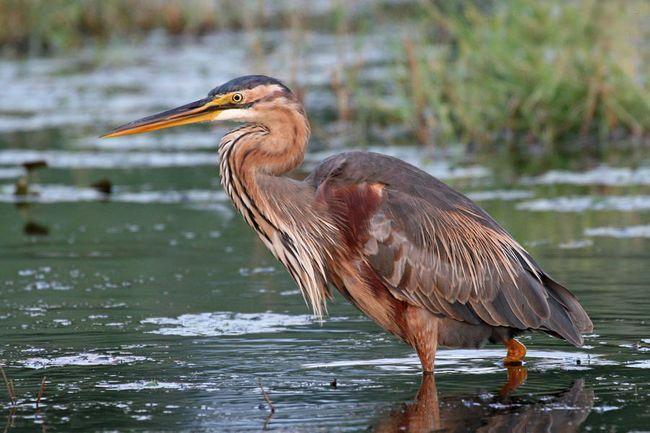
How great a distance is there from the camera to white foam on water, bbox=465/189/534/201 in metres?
11.3

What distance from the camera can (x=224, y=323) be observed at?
24.5ft

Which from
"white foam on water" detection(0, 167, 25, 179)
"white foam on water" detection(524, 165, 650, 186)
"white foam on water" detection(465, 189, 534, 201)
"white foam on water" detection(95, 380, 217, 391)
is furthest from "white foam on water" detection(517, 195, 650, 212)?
"white foam on water" detection(95, 380, 217, 391)

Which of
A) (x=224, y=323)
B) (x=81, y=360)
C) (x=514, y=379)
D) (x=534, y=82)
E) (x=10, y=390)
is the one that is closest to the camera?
(x=10, y=390)

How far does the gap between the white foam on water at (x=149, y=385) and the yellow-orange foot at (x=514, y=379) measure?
1.29 metres

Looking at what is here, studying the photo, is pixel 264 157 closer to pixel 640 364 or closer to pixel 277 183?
pixel 277 183

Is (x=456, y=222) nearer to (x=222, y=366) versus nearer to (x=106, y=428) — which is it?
(x=222, y=366)

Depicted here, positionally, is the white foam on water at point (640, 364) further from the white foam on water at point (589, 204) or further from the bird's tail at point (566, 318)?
the white foam on water at point (589, 204)

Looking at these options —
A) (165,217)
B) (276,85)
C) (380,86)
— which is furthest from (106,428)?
(380,86)

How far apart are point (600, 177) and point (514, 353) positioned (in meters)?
5.82

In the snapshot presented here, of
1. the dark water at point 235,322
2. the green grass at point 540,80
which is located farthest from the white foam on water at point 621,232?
the green grass at point 540,80

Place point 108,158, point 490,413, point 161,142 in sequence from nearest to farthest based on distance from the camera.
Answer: point 490,413 → point 108,158 → point 161,142

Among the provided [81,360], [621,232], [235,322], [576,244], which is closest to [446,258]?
[235,322]

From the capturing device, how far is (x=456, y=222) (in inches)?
265

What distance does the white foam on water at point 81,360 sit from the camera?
6.49 m
